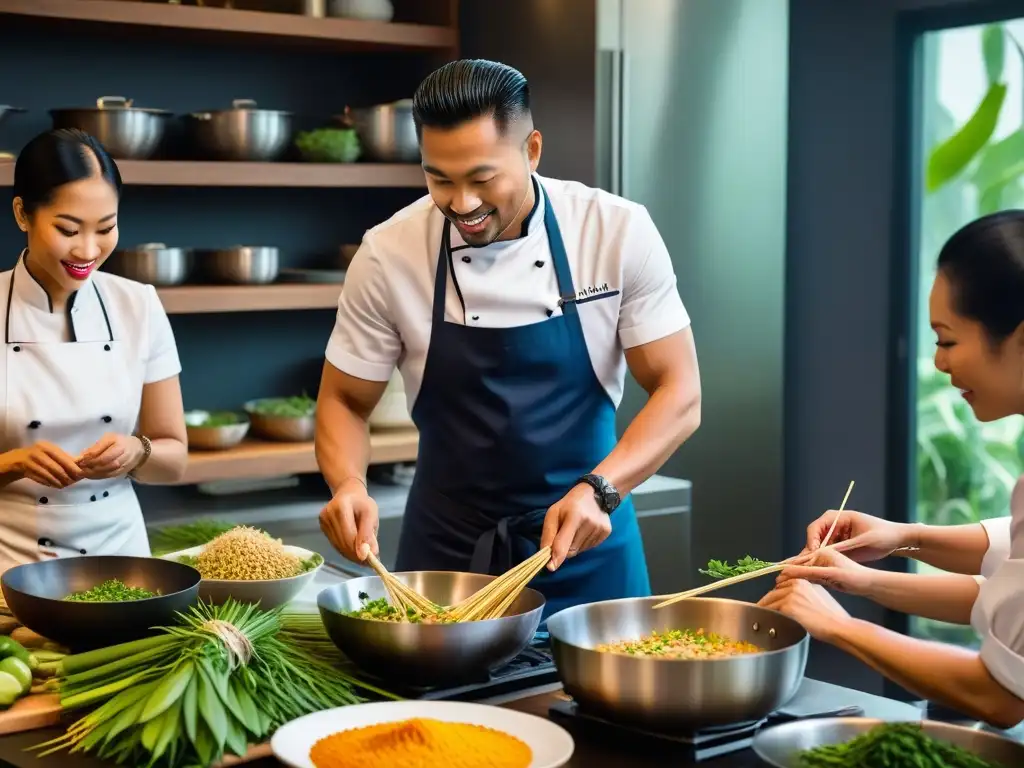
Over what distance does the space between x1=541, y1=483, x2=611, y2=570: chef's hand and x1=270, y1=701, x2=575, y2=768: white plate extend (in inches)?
15.4

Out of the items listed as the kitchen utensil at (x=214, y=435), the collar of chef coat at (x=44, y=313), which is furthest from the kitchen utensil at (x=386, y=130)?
the collar of chef coat at (x=44, y=313)

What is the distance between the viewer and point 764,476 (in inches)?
201

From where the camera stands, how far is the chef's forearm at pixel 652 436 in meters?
2.57

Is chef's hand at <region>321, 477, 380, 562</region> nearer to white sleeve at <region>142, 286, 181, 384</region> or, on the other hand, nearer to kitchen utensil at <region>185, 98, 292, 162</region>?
white sleeve at <region>142, 286, 181, 384</region>

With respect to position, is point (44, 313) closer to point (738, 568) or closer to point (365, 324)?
point (365, 324)

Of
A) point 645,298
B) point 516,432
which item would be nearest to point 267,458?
point 516,432

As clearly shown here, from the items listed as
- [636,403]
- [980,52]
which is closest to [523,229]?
[636,403]

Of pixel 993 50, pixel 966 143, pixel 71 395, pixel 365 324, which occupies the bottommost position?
pixel 71 395

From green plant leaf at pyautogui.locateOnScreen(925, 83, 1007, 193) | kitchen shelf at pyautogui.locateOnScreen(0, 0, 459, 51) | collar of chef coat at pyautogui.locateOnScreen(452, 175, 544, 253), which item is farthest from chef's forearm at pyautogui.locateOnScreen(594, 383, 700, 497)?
green plant leaf at pyautogui.locateOnScreen(925, 83, 1007, 193)

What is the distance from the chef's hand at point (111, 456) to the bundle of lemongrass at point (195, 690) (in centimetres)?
69

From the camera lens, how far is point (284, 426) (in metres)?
4.57

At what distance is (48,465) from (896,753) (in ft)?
5.72

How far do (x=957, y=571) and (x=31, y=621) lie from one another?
1500mm

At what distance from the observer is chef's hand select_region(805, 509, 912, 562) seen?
2242mm
